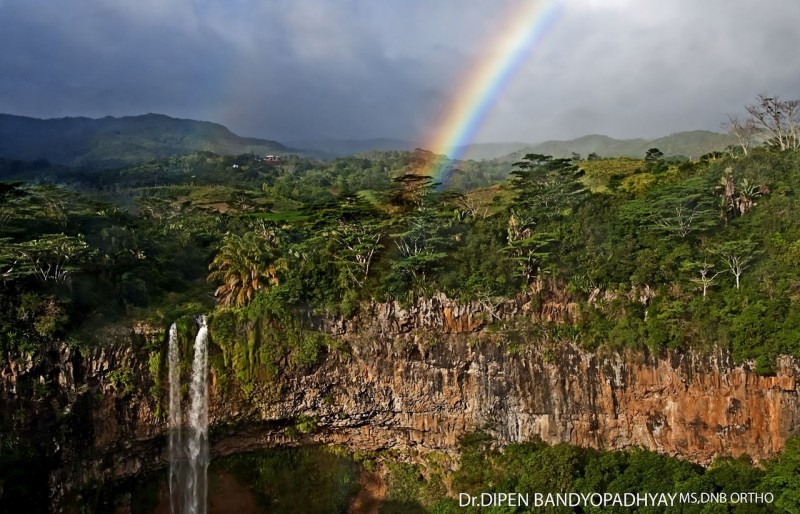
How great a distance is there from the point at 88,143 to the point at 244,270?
16388cm

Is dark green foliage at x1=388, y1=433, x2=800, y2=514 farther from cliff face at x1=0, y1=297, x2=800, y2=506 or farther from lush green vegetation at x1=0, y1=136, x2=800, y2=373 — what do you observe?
lush green vegetation at x1=0, y1=136, x2=800, y2=373

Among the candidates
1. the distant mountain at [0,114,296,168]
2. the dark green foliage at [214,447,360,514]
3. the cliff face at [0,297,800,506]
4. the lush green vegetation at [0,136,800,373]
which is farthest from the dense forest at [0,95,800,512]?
the distant mountain at [0,114,296,168]

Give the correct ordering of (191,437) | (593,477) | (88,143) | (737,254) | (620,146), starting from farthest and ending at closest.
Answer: (88,143) → (620,146) → (191,437) → (737,254) → (593,477)

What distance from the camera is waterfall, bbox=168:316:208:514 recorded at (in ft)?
84.5

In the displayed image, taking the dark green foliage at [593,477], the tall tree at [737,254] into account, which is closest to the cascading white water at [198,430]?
the dark green foliage at [593,477]

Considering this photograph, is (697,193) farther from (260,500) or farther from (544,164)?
(260,500)

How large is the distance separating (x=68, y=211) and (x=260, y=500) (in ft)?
72.7

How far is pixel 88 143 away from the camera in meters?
165

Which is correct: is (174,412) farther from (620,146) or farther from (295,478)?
(620,146)

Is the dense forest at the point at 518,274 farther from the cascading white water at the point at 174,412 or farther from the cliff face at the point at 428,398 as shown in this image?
the cascading white water at the point at 174,412

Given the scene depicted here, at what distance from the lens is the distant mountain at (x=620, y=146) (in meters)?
112

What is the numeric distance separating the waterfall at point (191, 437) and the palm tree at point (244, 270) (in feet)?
6.91

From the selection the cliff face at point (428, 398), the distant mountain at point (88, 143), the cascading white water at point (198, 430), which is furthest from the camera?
the distant mountain at point (88, 143)

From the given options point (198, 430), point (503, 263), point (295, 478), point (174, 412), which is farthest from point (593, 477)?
point (174, 412)
